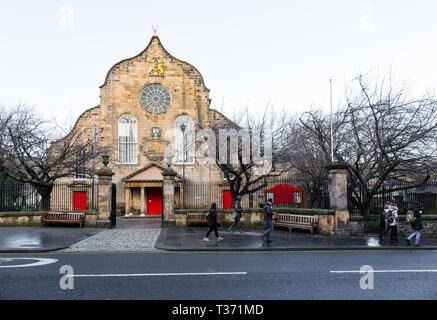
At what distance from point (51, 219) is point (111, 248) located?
318 inches

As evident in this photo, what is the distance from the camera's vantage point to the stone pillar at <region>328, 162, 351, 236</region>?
1512 centimetres

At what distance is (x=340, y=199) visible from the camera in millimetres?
15203

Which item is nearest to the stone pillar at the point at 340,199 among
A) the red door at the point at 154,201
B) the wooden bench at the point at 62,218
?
the wooden bench at the point at 62,218

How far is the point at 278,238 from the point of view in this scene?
1452cm

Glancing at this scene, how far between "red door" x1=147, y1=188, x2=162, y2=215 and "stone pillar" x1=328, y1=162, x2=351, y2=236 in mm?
17785

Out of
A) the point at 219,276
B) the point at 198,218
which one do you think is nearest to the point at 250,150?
the point at 198,218

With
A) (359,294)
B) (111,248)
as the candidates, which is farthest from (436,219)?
(111,248)

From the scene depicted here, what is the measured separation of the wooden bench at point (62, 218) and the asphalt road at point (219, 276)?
757 cm

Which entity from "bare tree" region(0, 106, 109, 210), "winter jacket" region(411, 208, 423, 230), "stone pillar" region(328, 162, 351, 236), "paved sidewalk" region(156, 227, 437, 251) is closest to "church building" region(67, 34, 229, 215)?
"bare tree" region(0, 106, 109, 210)

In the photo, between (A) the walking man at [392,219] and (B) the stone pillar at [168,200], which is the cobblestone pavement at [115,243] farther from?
(A) the walking man at [392,219]

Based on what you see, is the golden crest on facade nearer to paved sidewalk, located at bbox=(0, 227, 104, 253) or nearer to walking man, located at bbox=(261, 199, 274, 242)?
paved sidewalk, located at bbox=(0, 227, 104, 253)

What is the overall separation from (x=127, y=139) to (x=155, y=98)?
14.2ft

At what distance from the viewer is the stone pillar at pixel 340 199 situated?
15.1 metres

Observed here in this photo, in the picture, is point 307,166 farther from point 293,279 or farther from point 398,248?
point 293,279
